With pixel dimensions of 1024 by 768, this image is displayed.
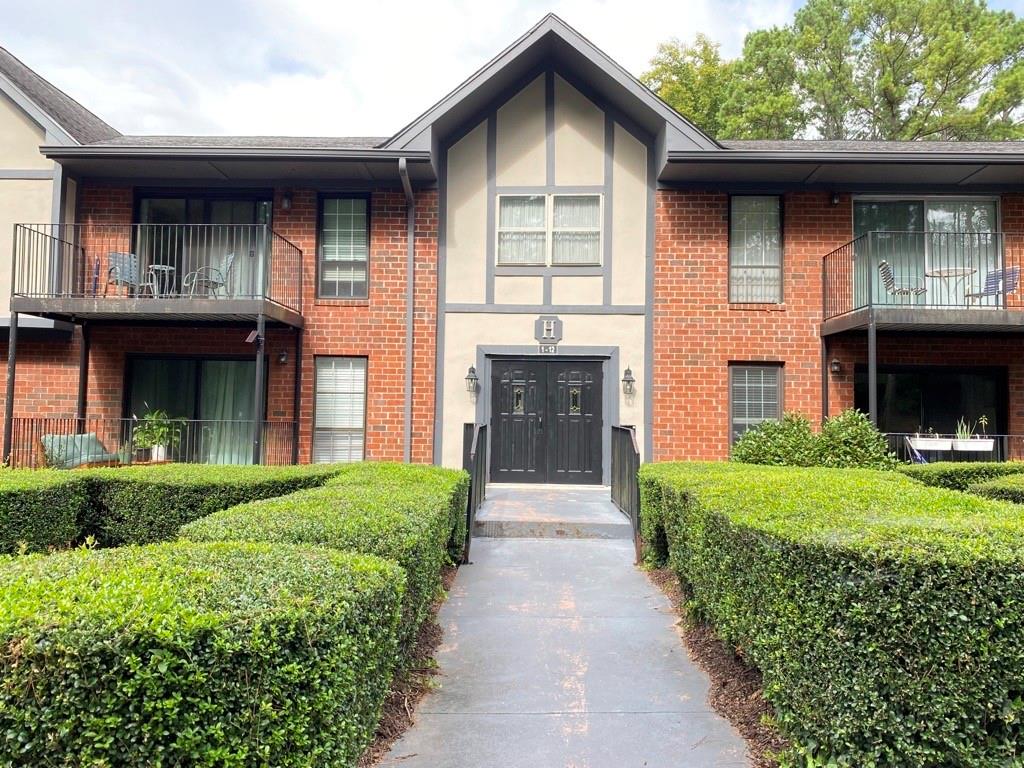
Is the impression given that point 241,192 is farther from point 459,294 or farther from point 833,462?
point 833,462

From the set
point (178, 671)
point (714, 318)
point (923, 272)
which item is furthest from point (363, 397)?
point (178, 671)

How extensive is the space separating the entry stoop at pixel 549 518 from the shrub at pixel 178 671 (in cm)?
541

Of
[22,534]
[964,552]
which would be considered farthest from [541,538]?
[964,552]

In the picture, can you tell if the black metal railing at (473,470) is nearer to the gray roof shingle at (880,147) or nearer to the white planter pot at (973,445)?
the gray roof shingle at (880,147)

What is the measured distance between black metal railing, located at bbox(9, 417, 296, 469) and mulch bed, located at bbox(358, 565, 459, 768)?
626 cm

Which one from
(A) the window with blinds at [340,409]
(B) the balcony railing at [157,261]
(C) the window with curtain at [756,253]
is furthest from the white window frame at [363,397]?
(C) the window with curtain at [756,253]

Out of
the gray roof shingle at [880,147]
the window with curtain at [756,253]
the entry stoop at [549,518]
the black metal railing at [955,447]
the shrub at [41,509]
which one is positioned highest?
the gray roof shingle at [880,147]

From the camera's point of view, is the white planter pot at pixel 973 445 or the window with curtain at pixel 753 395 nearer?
the white planter pot at pixel 973 445

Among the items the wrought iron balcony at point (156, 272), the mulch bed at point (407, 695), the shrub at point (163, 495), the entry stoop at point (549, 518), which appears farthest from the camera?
the wrought iron balcony at point (156, 272)

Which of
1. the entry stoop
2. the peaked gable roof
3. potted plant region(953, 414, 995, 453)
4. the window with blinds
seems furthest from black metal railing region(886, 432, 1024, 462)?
the window with blinds

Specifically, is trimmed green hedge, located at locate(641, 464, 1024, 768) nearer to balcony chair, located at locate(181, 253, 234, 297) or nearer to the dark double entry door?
the dark double entry door

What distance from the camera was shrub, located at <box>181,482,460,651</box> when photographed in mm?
3594

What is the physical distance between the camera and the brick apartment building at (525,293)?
1100cm

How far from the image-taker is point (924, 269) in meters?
11.1
